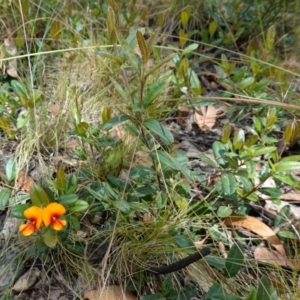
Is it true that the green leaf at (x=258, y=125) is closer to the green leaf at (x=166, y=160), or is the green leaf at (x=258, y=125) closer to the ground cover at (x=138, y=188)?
the ground cover at (x=138, y=188)

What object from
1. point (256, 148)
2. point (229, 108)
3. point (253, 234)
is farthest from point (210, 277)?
point (229, 108)

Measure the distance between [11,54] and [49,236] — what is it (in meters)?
1.05

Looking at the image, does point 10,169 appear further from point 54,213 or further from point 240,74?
point 240,74

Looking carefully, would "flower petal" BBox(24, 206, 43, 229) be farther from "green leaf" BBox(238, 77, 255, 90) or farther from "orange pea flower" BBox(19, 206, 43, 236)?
"green leaf" BBox(238, 77, 255, 90)

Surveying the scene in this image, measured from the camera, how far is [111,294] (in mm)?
1265

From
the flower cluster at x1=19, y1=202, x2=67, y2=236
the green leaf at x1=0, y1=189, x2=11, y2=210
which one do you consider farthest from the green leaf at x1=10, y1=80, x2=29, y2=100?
the flower cluster at x1=19, y1=202, x2=67, y2=236

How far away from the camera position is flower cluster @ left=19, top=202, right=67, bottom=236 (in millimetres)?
1101

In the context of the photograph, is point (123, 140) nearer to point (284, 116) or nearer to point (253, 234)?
point (253, 234)

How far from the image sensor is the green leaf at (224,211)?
4.57 feet

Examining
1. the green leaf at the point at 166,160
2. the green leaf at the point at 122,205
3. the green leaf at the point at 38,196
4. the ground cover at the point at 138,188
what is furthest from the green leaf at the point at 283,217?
the green leaf at the point at 38,196

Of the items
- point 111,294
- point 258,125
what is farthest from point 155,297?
point 258,125

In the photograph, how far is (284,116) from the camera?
5.99 feet

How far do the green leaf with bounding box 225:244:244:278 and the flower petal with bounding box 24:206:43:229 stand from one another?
0.48m

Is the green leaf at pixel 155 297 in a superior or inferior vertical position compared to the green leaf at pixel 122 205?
inferior
